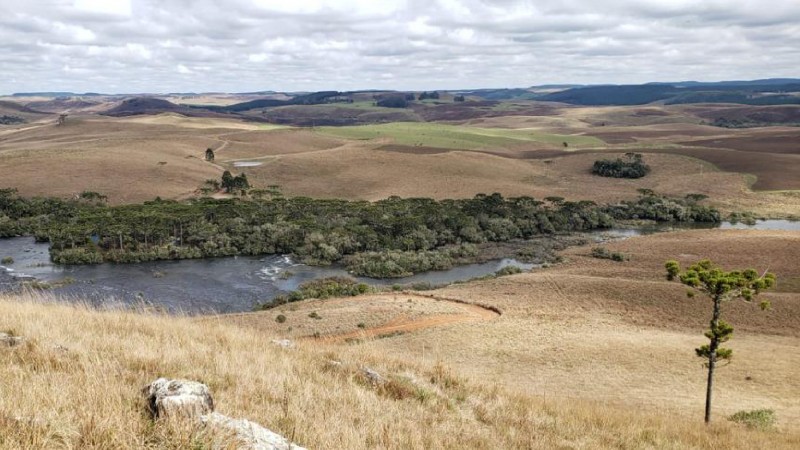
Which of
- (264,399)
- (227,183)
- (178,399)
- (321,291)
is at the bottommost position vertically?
(321,291)

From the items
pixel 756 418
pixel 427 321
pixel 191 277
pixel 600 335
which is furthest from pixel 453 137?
pixel 756 418

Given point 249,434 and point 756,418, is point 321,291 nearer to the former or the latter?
point 756,418

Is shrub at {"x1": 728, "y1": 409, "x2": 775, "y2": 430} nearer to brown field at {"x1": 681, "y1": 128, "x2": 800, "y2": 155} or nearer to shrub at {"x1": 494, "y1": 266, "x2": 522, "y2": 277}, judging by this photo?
shrub at {"x1": 494, "y1": 266, "x2": 522, "y2": 277}

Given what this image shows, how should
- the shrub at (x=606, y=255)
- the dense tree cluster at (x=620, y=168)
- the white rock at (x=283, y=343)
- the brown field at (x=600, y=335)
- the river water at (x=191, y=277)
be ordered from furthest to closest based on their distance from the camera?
the dense tree cluster at (x=620, y=168) → the shrub at (x=606, y=255) → the river water at (x=191, y=277) → the brown field at (x=600, y=335) → the white rock at (x=283, y=343)

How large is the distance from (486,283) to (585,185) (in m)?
56.4

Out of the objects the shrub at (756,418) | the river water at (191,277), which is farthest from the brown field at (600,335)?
the river water at (191,277)

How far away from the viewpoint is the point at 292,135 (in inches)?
5374

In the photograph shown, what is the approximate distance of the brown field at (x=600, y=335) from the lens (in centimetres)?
2086

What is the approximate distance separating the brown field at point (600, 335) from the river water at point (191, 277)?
270 inches

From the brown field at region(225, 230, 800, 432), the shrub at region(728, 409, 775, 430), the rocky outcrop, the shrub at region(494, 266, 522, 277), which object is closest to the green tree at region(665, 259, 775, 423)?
the shrub at region(728, 409, 775, 430)

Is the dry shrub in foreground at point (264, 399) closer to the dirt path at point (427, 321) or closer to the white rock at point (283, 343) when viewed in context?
the white rock at point (283, 343)

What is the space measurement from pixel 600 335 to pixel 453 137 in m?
120

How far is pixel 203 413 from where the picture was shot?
701 cm

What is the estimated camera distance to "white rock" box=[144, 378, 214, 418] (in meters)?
6.77
